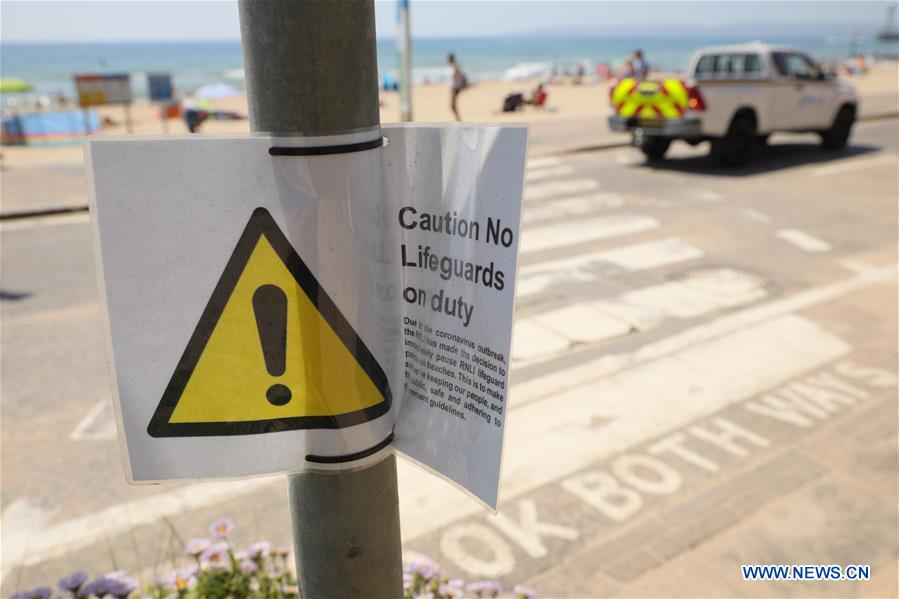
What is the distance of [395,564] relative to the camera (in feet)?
5.82

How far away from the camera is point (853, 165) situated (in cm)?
1336

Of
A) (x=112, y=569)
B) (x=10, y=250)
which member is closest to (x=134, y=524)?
(x=112, y=569)

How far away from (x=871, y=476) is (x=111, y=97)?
17176mm

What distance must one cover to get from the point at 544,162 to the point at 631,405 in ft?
31.3

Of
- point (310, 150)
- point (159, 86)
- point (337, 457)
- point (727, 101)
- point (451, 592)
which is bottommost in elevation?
point (451, 592)

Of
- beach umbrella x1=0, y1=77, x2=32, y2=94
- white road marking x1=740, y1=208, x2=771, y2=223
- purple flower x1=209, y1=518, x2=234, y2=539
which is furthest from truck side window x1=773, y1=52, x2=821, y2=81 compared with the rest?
beach umbrella x1=0, y1=77, x2=32, y2=94

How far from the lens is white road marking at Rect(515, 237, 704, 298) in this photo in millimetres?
7520

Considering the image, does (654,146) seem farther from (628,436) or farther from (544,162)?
(628,436)

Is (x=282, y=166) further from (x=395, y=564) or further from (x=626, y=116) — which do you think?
(x=626, y=116)

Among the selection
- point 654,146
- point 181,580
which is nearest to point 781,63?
point 654,146

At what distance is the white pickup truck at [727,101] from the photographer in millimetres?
12562

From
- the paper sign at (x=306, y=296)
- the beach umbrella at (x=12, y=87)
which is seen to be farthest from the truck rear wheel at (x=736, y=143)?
the beach umbrella at (x=12, y=87)

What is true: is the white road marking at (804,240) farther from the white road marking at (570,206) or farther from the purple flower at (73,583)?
the purple flower at (73,583)

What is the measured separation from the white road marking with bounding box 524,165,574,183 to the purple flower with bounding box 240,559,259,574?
9977 millimetres
